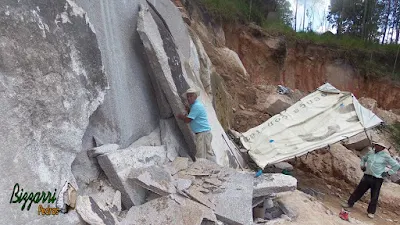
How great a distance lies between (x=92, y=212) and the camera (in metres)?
2.79

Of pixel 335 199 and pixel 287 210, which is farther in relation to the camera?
pixel 335 199

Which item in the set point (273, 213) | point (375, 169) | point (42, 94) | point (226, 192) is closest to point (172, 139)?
point (226, 192)

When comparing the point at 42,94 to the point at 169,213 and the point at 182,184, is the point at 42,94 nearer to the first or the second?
the point at 169,213

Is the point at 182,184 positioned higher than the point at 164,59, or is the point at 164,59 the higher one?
the point at 164,59

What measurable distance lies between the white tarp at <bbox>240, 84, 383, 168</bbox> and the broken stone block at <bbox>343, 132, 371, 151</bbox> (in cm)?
203

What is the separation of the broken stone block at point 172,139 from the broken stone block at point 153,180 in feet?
2.49

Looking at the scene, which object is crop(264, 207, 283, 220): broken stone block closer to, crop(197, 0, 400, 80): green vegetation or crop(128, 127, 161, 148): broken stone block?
crop(128, 127, 161, 148): broken stone block

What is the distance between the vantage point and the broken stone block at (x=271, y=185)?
13.5ft

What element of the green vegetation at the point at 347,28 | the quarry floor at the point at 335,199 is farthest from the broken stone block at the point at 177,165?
the green vegetation at the point at 347,28

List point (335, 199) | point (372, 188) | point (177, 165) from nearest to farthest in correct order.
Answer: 1. point (177, 165)
2. point (372, 188)
3. point (335, 199)

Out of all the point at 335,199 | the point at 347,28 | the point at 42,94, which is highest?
the point at 347,28

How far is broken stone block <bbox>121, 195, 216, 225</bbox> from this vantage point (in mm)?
3045

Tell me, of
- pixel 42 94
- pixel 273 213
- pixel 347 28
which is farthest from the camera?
pixel 347 28

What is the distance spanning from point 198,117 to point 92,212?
2.02 metres
